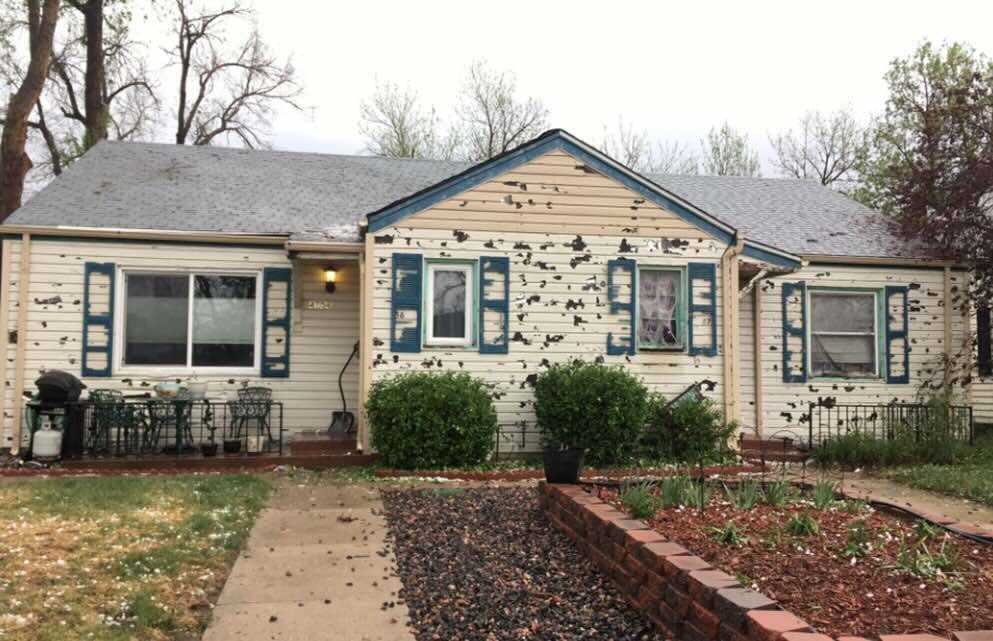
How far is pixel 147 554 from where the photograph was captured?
5180 mm

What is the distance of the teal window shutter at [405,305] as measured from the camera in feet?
31.9

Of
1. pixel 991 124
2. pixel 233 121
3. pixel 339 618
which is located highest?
pixel 233 121

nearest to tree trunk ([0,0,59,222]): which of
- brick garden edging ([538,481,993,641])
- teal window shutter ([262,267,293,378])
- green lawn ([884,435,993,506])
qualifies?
teal window shutter ([262,267,293,378])

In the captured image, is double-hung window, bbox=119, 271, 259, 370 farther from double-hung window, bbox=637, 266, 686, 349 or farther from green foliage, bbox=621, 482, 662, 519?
green foliage, bbox=621, 482, 662, 519

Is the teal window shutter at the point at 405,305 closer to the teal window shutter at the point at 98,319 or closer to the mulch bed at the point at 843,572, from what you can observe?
the teal window shutter at the point at 98,319

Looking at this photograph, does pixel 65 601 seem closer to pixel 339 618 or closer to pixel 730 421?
pixel 339 618

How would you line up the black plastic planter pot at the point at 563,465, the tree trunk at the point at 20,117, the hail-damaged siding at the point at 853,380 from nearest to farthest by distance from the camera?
the black plastic planter pot at the point at 563,465 < the hail-damaged siding at the point at 853,380 < the tree trunk at the point at 20,117

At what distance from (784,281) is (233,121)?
2243 cm

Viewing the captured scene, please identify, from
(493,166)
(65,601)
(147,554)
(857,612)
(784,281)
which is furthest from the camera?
(784,281)

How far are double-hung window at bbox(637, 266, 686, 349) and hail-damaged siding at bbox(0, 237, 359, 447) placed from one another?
4.09 metres

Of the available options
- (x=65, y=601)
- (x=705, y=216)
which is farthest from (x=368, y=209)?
(x=65, y=601)

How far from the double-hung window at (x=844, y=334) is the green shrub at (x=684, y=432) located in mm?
3166

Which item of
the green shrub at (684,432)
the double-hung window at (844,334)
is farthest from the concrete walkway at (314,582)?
the double-hung window at (844,334)

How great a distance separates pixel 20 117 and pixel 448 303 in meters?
10.8
